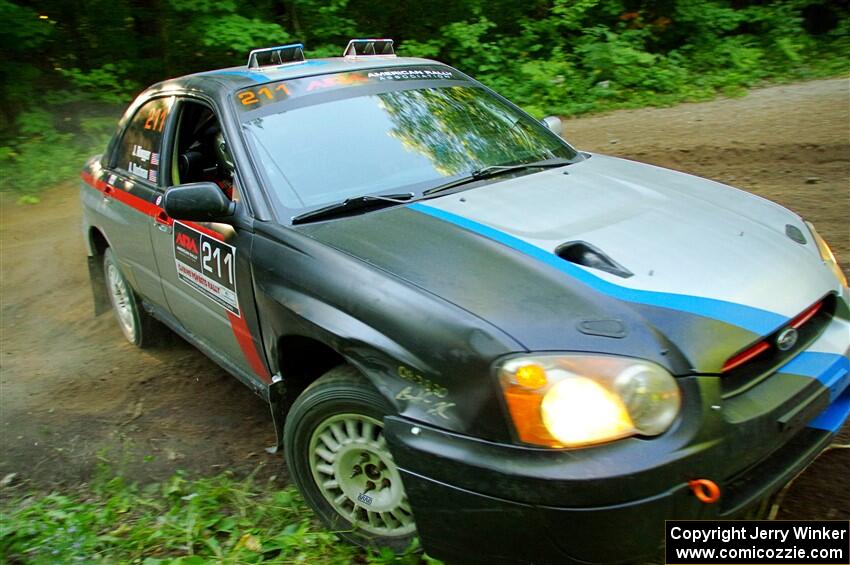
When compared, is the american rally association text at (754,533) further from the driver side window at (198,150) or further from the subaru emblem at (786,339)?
the driver side window at (198,150)

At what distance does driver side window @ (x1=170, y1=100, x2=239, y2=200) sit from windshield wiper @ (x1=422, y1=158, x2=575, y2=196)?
1.29 m

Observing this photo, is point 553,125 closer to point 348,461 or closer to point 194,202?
point 194,202

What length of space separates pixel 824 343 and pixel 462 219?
1.37 m

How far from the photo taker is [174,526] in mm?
3064

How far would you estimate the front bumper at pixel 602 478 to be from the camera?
82.4 inches

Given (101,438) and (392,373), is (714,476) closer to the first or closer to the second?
(392,373)

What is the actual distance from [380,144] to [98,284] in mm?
2940

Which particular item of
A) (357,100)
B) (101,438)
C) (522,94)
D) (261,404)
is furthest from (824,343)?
(522,94)

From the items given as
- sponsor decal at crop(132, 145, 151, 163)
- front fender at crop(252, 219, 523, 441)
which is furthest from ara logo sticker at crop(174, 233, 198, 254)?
sponsor decal at crop(132, 145, 151, 163)

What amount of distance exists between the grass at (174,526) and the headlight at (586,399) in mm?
685

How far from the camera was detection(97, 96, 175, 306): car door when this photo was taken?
4160 millimetres

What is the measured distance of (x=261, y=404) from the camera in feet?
13.9

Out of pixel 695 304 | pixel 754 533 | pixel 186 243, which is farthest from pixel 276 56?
pixel 754 533

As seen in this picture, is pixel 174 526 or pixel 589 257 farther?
pixel 174 526
